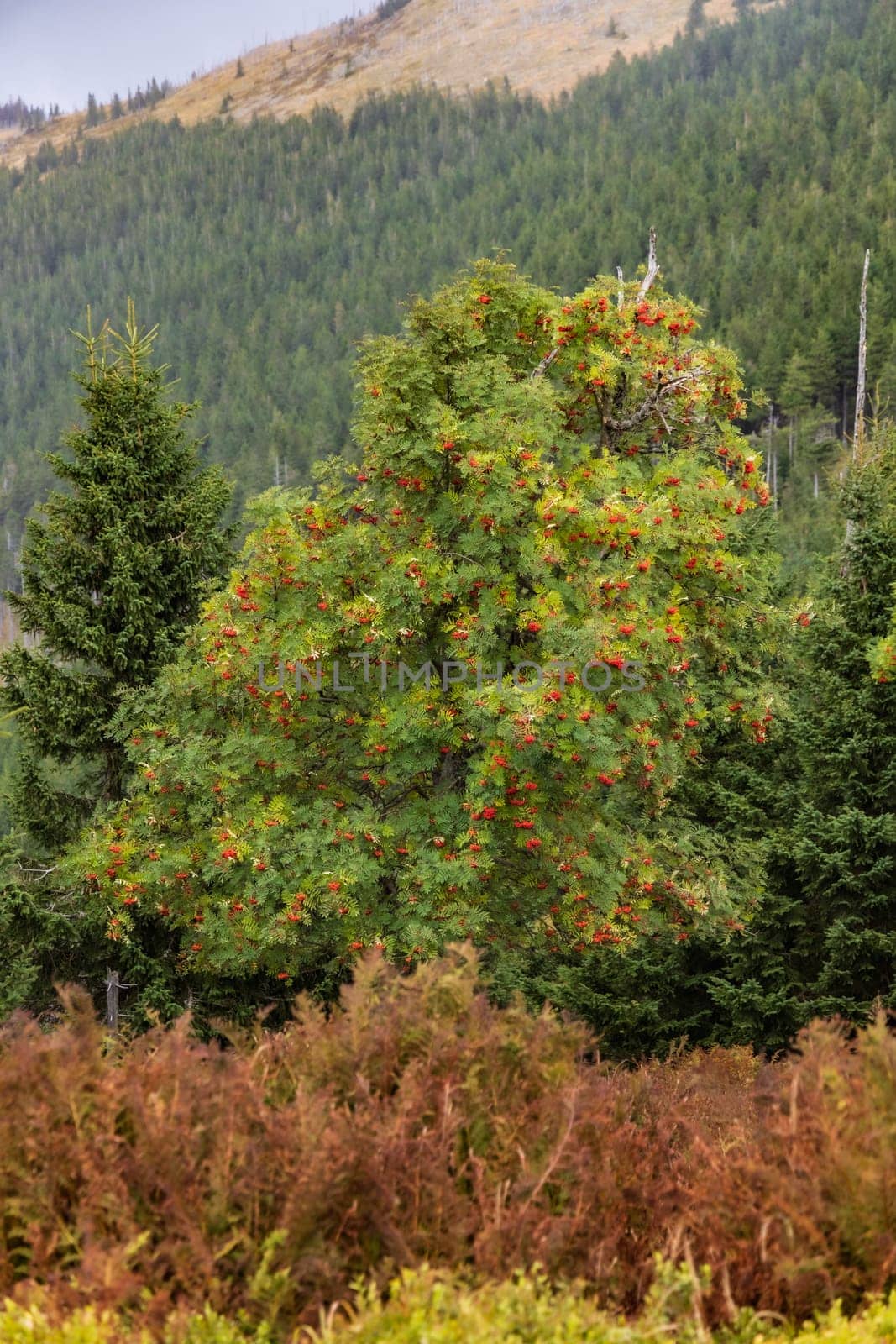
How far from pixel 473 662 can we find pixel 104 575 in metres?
7.00

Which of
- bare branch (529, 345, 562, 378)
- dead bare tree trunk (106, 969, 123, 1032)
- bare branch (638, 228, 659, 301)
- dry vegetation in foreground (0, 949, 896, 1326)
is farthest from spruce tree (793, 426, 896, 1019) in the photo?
dry vegetation in foreground (0, 949, 896, 1326)

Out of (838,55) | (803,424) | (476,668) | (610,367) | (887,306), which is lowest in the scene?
(476,668)

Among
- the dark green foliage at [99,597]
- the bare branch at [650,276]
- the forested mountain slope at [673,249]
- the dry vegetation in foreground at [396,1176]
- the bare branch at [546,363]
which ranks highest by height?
the forested mountain slope at [673,249]

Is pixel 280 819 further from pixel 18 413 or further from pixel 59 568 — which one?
pixel 18 413

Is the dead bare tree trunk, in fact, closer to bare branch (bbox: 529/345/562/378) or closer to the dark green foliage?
the dark green foliage

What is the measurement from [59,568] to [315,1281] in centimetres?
1265

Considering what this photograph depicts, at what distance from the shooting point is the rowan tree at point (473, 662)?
34.4ft

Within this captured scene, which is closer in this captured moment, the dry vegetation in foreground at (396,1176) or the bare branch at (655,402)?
the dry vegetation in foreground at (396,1176)

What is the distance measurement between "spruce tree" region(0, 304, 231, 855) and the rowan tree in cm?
213

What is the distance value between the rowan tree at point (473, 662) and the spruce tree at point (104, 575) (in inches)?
83.7

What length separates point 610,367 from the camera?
1148 centimetres

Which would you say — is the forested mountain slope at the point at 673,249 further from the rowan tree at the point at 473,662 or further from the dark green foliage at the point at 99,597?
the rowan tree at the point at 473,662

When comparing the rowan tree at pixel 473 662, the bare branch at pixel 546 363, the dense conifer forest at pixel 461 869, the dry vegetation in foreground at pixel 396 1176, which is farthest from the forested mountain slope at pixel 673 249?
the dry vegetation in foreground at pixel 396 1176

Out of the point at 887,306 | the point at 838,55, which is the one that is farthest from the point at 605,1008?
the point at 838,55
